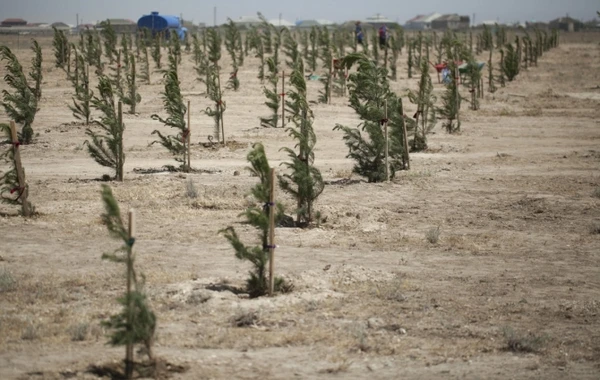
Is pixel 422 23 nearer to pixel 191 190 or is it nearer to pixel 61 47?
pixel 61 47

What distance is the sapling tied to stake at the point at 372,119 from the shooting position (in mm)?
16953

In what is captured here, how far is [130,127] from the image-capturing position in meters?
24.6

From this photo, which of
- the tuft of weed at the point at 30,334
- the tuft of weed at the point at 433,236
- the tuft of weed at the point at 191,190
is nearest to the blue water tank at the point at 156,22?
the tuft of weed at the point at 191,190

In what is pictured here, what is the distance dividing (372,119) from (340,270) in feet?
19.3

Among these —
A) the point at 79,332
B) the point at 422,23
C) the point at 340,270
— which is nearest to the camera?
the point at 79,332

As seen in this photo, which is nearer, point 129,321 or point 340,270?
point 129,321

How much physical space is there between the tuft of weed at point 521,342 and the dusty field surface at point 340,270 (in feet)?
0.05

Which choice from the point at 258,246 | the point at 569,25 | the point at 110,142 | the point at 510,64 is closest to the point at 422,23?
the point at 569,25

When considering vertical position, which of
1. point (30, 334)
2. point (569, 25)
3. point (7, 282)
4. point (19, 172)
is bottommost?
point (30, 334)

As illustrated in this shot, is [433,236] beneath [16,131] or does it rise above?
beneath

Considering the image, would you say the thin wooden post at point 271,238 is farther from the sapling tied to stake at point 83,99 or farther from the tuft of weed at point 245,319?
the sapling tied to stake at point 83,99

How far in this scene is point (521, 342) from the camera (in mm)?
9125

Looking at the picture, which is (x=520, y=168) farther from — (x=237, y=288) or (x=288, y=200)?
(x=237, y=288)

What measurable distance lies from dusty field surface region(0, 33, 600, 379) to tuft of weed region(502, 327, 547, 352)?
0.02 m
